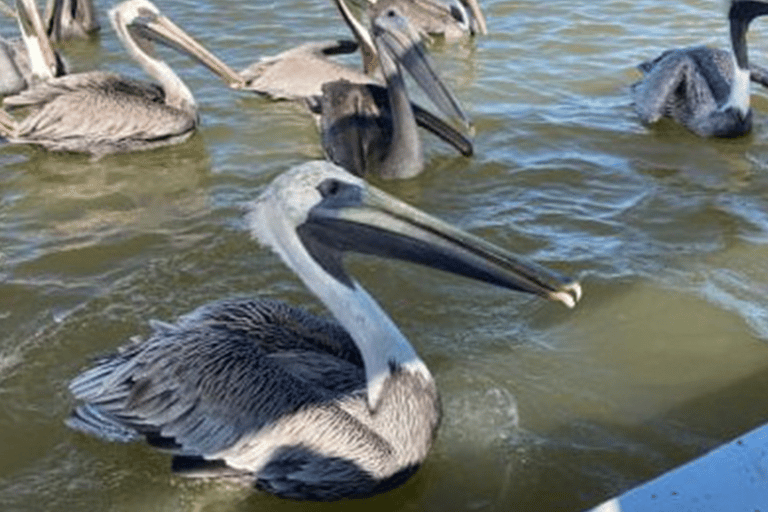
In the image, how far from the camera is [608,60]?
8.98 m

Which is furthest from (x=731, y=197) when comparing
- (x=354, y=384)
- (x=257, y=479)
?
Answer: (x=257, y=479)

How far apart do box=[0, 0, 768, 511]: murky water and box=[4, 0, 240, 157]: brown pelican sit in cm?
16

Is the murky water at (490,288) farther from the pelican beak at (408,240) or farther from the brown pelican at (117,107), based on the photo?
the pelican beak at (408,240)

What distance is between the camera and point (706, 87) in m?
7.52

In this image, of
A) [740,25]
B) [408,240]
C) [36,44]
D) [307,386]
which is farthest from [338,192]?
[36,44]

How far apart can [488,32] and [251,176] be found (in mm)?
3907

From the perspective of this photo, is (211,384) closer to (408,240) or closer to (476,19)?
(408,240)

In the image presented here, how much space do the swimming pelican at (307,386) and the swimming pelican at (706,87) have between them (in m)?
4.25

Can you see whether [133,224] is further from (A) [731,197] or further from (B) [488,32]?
(B) [488,32]

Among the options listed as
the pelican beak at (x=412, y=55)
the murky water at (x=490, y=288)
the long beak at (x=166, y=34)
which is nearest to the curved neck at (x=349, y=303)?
the murky water at (x=490, y=288)

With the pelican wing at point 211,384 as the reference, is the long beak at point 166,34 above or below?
above

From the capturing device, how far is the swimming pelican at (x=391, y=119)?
6.55m

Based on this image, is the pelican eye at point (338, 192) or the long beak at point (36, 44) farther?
the long beak at point (36, 44)

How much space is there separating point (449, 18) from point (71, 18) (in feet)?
11.7
